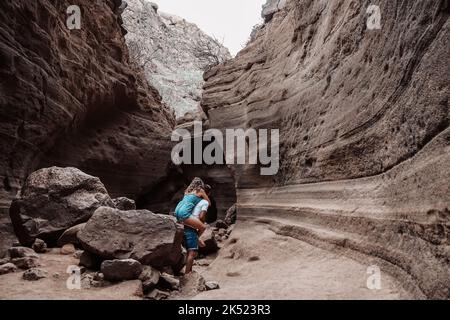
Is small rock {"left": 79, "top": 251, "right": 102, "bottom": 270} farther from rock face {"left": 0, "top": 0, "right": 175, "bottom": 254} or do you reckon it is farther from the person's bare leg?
rock face {"left": 0, "top": 0, "right": 175, "bottom": 254}

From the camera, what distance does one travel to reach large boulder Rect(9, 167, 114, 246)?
552cm

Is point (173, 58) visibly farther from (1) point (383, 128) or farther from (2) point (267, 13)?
(1) point (383, 128)

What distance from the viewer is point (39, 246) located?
5117 mm

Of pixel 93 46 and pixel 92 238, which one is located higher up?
pixel 93 46

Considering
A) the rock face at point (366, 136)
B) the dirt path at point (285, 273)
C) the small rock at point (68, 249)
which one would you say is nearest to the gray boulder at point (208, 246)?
the dirt path at point (285, 273)

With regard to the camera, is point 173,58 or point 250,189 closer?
point 250,189

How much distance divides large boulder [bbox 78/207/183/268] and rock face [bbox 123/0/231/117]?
92.3ft

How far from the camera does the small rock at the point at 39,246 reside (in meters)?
5.10

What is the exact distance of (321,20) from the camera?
23.9 feet

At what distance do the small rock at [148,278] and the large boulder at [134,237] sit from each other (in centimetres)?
17

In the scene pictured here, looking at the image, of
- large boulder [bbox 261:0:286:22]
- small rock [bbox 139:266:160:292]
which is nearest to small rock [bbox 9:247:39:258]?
small rock [bbox 139:266:160:292]

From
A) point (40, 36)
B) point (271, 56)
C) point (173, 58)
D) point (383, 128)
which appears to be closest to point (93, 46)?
point (40, 36)

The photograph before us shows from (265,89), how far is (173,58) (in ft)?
112
